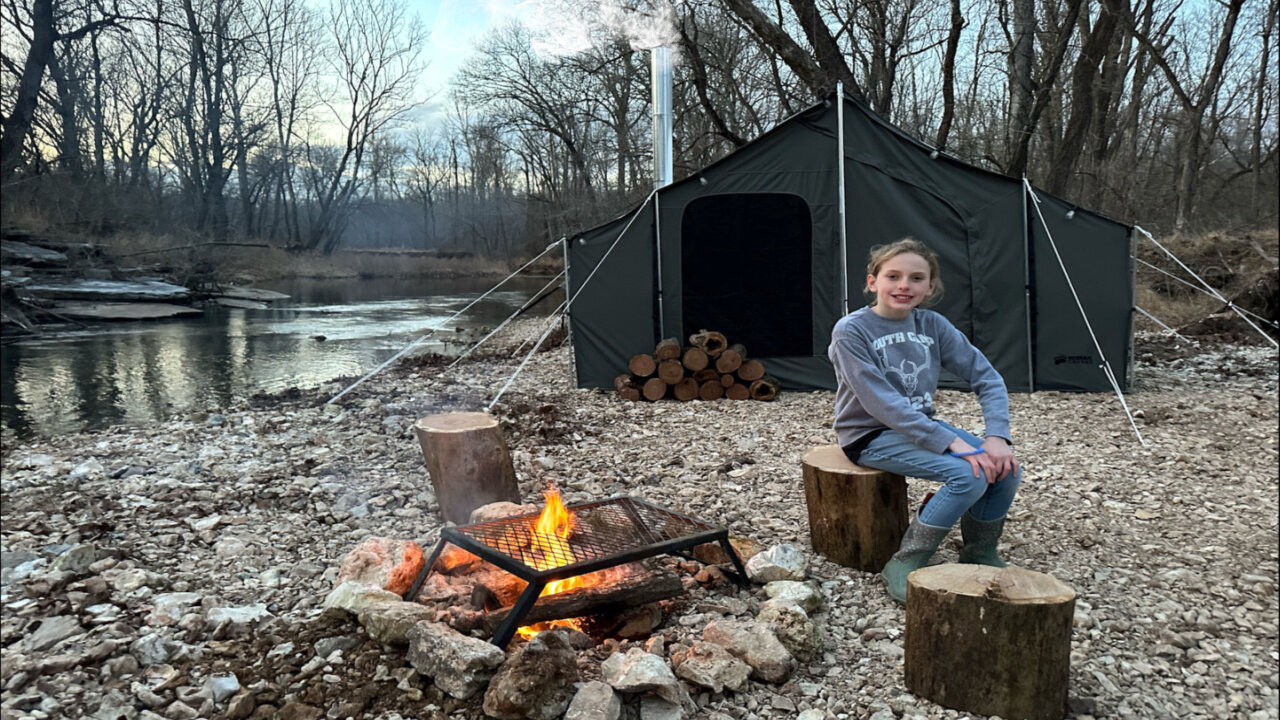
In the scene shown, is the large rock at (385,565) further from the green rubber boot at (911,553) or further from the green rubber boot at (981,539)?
the green rubber boot at (981,539)

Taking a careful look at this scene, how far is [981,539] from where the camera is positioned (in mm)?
2521

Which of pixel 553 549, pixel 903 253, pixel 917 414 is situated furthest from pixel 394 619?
pixel 903 253

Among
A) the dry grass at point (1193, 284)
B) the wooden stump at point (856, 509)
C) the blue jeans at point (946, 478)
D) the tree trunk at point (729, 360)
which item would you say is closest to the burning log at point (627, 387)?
the tree trunk at point (729, 360)

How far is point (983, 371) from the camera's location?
256 centimetres

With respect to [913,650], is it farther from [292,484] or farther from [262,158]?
[262,158]

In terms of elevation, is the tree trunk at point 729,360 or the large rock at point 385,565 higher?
the tree trunk at point 729,360

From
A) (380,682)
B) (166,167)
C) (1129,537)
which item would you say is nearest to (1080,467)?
(1129,537)

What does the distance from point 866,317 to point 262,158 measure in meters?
20.5

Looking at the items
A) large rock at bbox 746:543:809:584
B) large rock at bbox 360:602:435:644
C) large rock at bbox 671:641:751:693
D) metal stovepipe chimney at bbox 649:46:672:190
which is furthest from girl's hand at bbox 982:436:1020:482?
metal stovepipe chimney at bbox 649:46:672:190

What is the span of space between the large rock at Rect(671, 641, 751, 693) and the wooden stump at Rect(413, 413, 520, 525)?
1.51 metres

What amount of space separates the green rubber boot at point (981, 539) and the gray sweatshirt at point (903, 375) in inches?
12.6

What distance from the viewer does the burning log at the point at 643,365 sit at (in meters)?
6.44

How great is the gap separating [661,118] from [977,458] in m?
7.17

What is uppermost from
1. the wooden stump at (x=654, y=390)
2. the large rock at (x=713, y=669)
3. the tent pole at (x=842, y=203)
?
the tent pole at (x=842, y=203)
